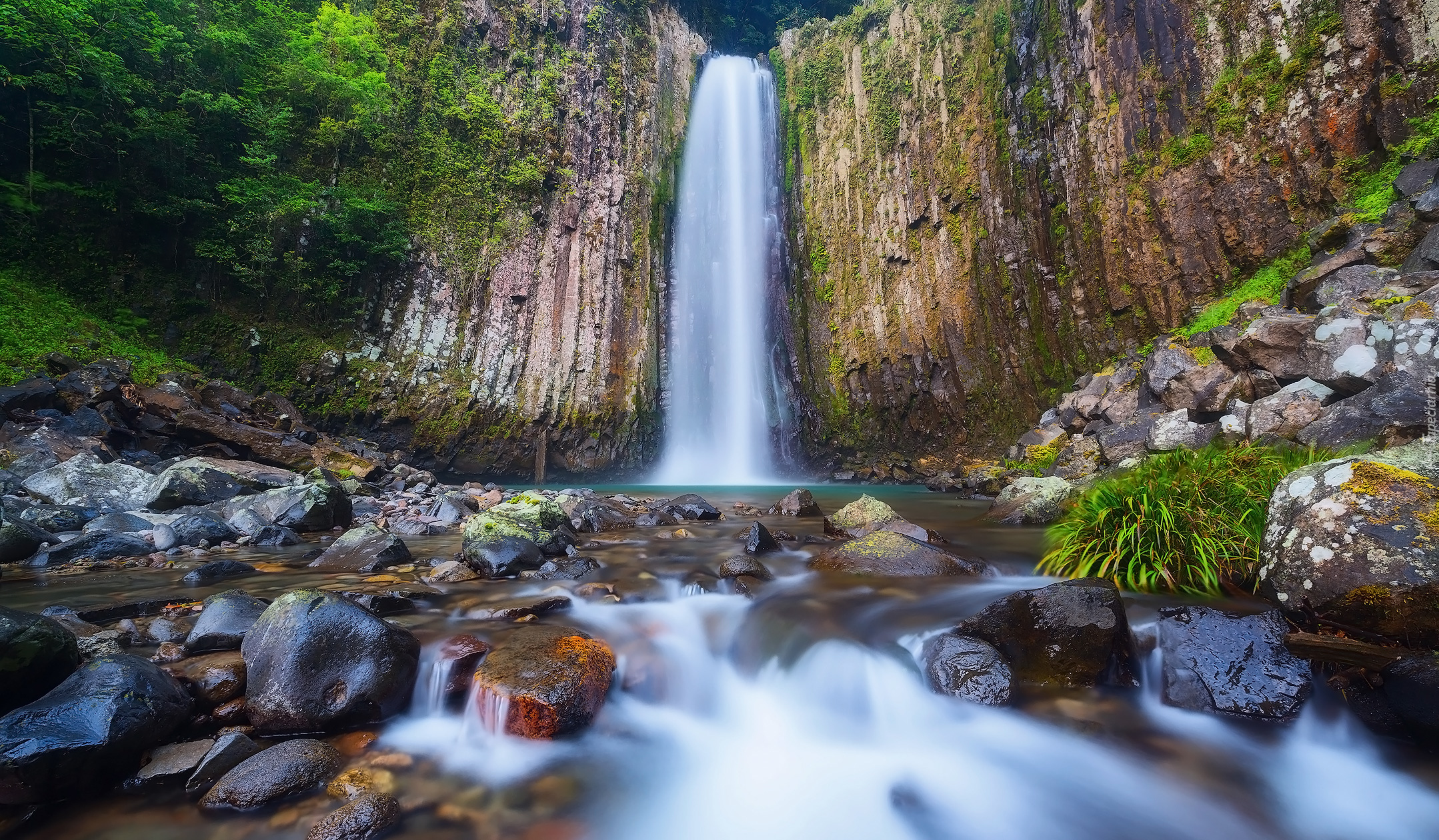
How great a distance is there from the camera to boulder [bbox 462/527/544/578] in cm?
636

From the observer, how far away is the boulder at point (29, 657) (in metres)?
2.71

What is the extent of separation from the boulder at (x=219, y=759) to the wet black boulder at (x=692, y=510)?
26.6 ft

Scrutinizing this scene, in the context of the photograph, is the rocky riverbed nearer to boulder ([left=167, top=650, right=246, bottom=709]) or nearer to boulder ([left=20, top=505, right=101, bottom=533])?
boulder ([left=167, top=650, right=246, bottom=709])

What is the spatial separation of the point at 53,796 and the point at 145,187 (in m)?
22.2

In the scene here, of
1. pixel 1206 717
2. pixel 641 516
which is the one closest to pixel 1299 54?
pixel 1206 717

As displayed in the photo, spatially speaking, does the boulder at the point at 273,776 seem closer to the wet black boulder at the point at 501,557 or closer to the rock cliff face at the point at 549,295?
the wet black boulder at the point at 501,557

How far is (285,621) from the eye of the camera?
3.49 m

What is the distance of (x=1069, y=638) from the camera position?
359 cm

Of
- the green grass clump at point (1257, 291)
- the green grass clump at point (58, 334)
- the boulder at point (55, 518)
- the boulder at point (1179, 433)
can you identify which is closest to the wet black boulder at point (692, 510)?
the boulder at point (1179, 433)

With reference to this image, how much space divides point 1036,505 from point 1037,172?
14.1 metres

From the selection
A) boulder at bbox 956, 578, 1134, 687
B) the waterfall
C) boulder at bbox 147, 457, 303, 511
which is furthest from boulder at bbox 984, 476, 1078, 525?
the waterfall

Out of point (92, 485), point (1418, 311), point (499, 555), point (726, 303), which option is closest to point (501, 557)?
point (499, 555)

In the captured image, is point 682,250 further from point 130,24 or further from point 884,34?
point 130,24

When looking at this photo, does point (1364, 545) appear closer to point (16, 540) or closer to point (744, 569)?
point (744, 569)
